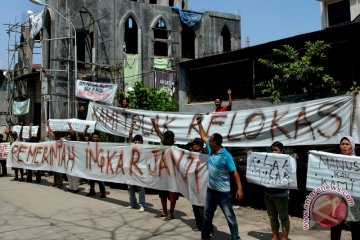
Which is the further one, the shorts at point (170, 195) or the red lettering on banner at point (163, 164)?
the red lettering on banner at point (163, 164)

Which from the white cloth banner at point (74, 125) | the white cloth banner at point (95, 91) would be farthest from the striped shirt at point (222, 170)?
the white cloth banner at point (95, 91)

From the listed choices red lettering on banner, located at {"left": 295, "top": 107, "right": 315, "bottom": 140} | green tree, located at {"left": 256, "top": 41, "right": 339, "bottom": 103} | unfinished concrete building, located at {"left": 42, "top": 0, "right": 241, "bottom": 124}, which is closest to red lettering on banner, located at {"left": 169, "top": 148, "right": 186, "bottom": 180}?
red lettering on banner, located at {"left": 295, "top": 107, "right": 315, "bottom": 140}

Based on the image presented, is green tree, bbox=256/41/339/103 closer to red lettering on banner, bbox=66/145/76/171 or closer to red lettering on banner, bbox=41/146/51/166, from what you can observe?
red lettering on banner, bbox=66/145/76/171

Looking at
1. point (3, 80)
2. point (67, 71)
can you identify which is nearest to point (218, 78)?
point (67, 71)

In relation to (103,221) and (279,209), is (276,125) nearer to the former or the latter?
(279,209)

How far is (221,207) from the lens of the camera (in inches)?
230

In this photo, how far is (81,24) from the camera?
22.9 m

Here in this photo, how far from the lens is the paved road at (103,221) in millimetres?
6379

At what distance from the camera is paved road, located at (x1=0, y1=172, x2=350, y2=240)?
20.9ft

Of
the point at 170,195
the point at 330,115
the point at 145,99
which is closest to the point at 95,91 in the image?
the point at 145,99

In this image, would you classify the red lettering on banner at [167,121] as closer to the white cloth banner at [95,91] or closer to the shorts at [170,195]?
the shorts at [170,195]

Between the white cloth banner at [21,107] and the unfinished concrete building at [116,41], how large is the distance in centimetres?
316

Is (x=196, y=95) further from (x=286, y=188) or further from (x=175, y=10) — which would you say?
(x=175, y=10)

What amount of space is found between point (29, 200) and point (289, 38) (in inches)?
292
